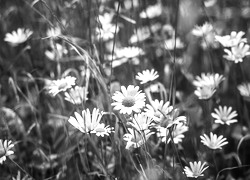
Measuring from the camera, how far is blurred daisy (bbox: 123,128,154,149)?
1190mm

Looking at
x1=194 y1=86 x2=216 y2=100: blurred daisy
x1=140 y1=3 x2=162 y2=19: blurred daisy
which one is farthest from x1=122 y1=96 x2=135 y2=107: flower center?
x1=140 y1=3 x2=162 y2=19: blurred daisy

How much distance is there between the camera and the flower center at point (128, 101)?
4.02 ft

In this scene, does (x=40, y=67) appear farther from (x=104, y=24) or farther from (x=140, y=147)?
(x=140, y=147)

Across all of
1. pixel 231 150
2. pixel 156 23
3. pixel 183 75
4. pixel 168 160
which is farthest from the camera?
pixel 156 23

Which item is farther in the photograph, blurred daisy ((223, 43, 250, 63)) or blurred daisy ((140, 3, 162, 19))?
blurred daisy ((140, 3, 162, 19))

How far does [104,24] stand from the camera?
185cm

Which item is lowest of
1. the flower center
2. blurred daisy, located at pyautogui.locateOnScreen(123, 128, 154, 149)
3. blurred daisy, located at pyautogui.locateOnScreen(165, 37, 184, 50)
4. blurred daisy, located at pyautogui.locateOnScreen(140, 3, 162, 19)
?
blurred daisy, located at pyautogui.locateOnScreen(123, 128, 154, 149)

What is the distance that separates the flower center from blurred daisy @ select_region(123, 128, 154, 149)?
79 mm

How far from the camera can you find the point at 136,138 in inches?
49.6

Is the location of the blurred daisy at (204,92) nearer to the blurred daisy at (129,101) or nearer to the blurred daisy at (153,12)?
the blurred daisy at (129,101)

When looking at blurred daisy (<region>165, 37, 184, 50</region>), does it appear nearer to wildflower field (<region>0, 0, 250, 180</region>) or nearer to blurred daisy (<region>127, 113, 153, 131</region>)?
wildflower field (<region>0, 0, 250, 180</region>)

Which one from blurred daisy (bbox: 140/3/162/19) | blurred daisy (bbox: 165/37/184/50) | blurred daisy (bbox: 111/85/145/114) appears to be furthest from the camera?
blurred daisy (bbox: 140/3/162/19)

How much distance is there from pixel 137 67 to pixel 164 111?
61 cm

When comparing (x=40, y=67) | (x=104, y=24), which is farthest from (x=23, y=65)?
(x=104, y=24)
